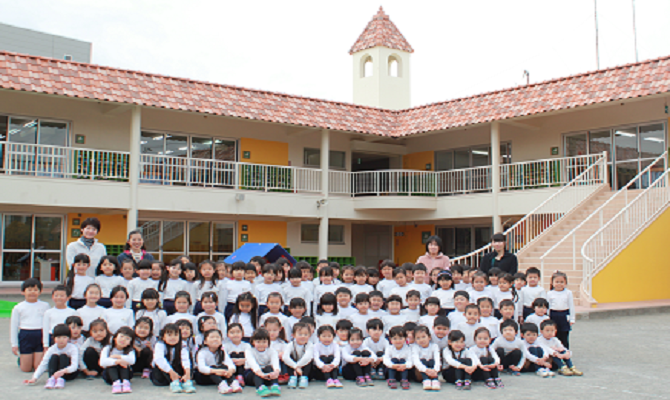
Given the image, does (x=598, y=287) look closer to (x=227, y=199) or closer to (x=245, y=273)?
(x=245, y=273)

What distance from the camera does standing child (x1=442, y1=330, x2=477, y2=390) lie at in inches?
269

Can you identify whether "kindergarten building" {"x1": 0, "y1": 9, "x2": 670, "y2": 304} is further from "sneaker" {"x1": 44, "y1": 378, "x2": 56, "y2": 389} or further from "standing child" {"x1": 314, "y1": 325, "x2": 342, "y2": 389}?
"sneaker" {"x1": 44, "y1": 378, "x2": 56, "y2": 389}

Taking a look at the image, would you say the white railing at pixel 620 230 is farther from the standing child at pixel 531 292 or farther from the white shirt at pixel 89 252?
the white shirt at pixel 89 252

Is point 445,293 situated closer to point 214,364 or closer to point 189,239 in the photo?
point 214,364

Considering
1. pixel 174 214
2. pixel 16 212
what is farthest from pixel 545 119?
pixel 16 212

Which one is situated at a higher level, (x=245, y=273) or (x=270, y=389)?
(x=245, y=273)

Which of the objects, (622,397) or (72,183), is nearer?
(622,397)

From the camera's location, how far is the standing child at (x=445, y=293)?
27.3ft

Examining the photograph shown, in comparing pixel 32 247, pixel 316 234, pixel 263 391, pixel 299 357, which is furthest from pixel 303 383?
pixel 316 234

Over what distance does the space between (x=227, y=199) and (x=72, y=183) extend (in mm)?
4188

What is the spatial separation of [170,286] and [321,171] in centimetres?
1230

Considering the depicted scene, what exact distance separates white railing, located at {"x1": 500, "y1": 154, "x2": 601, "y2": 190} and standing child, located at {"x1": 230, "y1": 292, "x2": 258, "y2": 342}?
40.6ft

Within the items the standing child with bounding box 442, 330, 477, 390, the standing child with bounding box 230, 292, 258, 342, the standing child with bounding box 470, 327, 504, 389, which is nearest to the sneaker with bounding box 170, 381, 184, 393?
the standing child with bounding box 230, 292, 258, 342

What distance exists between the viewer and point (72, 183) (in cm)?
1573
